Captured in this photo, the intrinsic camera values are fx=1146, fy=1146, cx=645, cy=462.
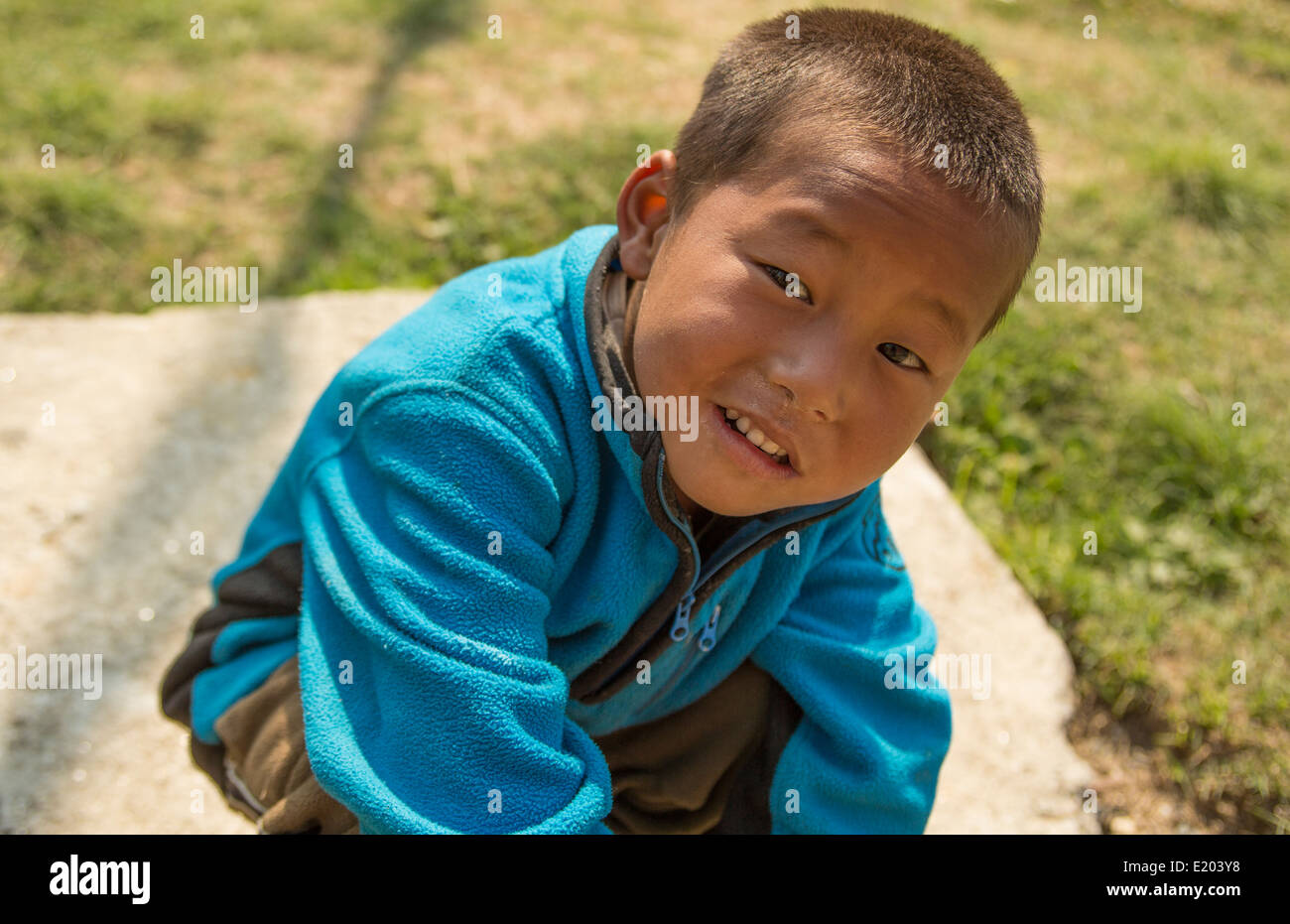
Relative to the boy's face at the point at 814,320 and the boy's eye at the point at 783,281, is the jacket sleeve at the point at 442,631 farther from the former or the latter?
the boy's eye at the point at 783,281

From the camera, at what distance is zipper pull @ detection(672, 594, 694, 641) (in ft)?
5.95

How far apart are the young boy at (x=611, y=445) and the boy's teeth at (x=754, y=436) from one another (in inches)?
0.4

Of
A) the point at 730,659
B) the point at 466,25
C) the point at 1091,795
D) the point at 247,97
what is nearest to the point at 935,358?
the point at 730,659

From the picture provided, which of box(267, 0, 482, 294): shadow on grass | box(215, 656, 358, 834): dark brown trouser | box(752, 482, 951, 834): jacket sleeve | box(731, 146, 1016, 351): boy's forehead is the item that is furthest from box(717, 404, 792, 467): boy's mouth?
box(267, 0, 482, 294): shadow on grass

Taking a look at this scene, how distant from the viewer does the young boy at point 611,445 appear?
4.87 feet

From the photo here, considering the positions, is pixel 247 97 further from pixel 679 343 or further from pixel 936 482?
pixel 679 343

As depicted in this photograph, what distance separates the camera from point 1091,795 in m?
2.51

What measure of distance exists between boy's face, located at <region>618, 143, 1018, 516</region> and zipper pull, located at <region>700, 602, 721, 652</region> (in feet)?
1.15

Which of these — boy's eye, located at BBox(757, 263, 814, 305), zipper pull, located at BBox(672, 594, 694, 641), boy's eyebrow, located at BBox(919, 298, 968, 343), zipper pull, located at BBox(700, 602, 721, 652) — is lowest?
zipper pull, located at BBox(700, 602, 721, 652)

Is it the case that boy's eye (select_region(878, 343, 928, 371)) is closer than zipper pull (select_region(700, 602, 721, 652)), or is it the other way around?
boy's eye (select_region(878, 343, 928, 371))

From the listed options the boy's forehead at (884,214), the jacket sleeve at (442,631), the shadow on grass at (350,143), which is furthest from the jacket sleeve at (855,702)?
the shadow on grass at (350,143)

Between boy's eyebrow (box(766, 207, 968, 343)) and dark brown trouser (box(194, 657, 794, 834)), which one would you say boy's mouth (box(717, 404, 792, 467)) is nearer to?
boy's eyebrow (box(766, 207, 968, 343))

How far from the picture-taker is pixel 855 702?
2.04m

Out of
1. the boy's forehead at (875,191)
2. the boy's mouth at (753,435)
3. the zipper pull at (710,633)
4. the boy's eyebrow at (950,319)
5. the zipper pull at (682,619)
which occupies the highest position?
the boy's forehead at (875,191)
